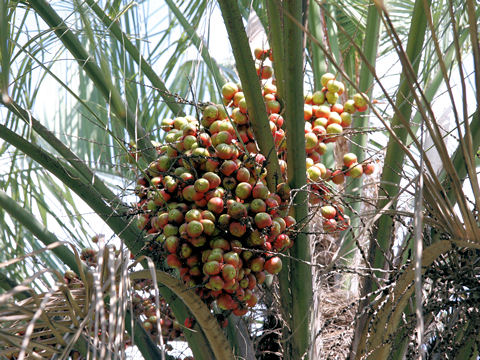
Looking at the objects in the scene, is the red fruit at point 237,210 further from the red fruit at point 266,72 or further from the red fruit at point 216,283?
the red fruit at point 266,72

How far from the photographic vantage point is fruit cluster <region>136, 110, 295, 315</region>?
1485mm

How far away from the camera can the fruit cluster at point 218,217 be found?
4.87 feet

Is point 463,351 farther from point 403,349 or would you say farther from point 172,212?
point 172,212

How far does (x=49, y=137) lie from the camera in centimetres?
181

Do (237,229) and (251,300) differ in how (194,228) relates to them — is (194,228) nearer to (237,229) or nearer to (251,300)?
(237,229)

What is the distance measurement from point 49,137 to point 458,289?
46.3 inches

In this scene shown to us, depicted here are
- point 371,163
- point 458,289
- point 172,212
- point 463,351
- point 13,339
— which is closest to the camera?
point 13,339

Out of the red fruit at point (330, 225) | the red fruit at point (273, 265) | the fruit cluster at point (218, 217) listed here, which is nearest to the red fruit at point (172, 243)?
the fruit cluster at point (218, 217)

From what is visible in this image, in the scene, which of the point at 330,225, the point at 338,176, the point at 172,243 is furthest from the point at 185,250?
the point at 338,176

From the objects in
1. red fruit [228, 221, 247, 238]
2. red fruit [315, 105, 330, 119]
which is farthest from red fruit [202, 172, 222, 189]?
red fruit [315, 105, 330, 119]

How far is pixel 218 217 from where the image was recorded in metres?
1.53

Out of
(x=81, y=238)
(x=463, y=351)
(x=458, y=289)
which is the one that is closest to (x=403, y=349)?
(x=463, y=351)

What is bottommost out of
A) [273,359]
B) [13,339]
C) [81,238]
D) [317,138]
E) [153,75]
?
[273,359]

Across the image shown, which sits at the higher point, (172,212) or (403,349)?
(172,212)
